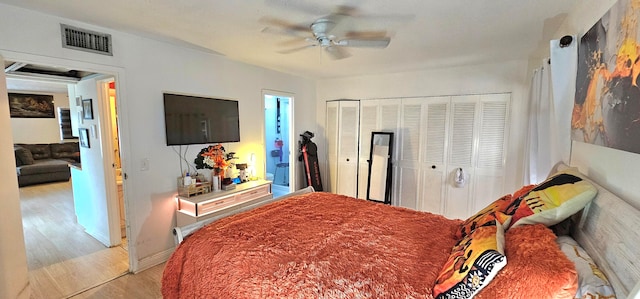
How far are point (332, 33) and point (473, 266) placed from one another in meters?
2.01

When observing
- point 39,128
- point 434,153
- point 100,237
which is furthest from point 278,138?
point 39,128

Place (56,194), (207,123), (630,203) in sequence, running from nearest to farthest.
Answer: (630,203)
(207,123)
(56,194)

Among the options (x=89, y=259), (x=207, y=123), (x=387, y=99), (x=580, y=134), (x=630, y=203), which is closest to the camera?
(x=630, y=203)

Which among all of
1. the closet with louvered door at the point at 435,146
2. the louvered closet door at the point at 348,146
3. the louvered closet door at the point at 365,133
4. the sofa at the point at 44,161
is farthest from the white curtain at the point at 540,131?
the sofa at the point at 44,161

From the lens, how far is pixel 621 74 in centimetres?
110

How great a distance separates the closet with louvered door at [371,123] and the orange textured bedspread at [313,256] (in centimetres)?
236

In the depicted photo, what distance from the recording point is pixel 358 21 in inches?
86.8

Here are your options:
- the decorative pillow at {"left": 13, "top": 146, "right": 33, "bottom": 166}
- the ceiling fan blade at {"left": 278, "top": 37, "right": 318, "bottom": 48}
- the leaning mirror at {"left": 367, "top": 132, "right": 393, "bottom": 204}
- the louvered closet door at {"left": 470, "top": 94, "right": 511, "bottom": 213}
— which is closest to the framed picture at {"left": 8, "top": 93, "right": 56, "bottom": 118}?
the decorative pillow at {"left": 13, "top": 146, "right": 33, "bottom": 166}

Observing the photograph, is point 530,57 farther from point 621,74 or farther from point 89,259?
point 89,259

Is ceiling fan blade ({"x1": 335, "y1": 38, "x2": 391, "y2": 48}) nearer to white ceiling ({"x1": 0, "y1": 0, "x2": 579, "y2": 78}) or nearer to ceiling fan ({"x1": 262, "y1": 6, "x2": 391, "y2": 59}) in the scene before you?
ceiling fan ({"x1": 262, "y1": 6, "x2": 391, "y2": 59})

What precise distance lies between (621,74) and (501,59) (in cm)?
260

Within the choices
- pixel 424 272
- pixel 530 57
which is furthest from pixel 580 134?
pixel 530 57

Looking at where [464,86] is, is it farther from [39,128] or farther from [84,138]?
[39,128]

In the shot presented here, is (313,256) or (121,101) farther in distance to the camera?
(121,101)
